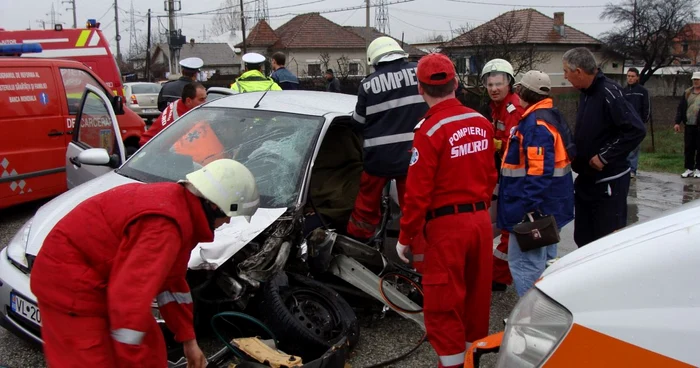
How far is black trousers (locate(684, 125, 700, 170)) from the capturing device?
1001 centimetres

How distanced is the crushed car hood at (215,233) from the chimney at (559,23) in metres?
45.8

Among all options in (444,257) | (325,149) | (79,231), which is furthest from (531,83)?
(79,231)

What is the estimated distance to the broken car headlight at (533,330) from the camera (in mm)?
1870

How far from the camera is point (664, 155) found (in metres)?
13.2

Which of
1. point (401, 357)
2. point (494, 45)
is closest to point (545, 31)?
point (494, 45)

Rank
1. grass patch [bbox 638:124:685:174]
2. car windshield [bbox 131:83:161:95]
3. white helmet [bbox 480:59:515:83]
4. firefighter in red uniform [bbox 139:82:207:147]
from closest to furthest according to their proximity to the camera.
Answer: white helmet [bbox 480:59:515:83] < firefighter in red uniform [bbox 139:82:207:147] < grass patch [bbox 638:124:685:174] < car windshield [bbox 131:83:161:95]

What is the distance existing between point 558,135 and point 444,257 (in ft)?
3.99

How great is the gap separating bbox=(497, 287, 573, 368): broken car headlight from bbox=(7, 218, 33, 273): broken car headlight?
2838 mm

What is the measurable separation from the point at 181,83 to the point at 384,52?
4686mm

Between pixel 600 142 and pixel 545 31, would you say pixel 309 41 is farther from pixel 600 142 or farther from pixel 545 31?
pixel 600 142

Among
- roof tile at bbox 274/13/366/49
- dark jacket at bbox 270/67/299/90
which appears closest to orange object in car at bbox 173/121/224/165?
dark jacket at bbox 270/67/299/90

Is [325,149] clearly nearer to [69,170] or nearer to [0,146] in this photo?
[69,170]

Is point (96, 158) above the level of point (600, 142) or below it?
below

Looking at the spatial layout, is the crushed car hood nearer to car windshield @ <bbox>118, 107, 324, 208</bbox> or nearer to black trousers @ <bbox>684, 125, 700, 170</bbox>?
car windshield @ <bbox>118, 107, 324, 208</bbox>
